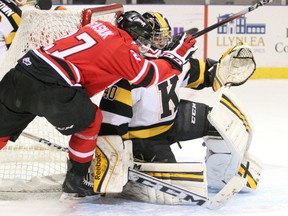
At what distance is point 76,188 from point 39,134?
30.7 inches

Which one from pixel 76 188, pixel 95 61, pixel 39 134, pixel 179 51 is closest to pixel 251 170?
pixel 179 51

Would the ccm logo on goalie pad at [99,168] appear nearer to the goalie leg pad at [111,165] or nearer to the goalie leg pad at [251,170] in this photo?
the goalie leg pad at [111,165]

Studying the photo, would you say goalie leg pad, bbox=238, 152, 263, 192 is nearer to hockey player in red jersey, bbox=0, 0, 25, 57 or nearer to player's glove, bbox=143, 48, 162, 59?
player's glove, bbox=143, 48, 162, 59

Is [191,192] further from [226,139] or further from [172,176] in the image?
[226,139]

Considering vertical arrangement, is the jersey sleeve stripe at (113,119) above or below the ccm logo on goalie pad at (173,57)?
below

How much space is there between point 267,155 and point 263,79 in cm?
327

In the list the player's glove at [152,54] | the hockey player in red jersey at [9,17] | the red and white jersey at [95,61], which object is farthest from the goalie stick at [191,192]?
the hockey player in red jersey at [9,17]

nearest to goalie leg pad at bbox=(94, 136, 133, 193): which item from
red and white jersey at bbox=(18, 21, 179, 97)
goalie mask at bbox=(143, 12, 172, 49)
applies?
red and white jersey at bbox=(18, 21, 179, 97)

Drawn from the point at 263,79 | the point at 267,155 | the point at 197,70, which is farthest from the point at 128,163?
the point at 263,79

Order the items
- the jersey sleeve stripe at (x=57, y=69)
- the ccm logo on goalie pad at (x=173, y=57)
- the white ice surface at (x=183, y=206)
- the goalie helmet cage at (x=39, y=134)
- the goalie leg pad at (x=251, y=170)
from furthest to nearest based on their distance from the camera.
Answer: the goalie helmet cage at (x=39, y=134) → the goalie leg pad at (x=251, y=170) → the ccm logo on goalie pad at (x=173, y=57) → the white ice surface at (x=183, y=206) → the jersey sleeve stripe at (x=57, y=69)

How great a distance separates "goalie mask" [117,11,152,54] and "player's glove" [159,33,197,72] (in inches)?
3.8

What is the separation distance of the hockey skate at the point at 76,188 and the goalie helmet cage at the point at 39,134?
0.61 ft

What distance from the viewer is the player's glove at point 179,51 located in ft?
8.47

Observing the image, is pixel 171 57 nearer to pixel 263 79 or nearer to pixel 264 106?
pixel 264 106
